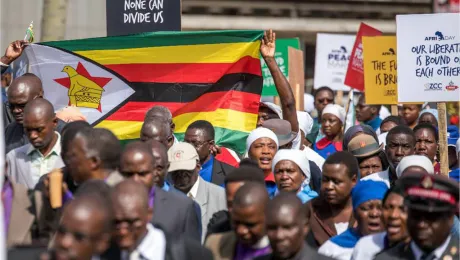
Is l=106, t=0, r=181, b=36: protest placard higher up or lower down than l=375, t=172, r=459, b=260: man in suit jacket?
higher up

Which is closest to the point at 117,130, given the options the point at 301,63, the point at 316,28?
the point at 301,63

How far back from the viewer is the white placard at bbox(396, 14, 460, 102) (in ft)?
36.4

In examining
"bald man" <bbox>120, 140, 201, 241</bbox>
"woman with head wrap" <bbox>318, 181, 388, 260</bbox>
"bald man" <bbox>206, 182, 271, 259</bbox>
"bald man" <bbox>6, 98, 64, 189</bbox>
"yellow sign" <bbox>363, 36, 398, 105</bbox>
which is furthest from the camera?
"yellow sign" <bbox>363, 36, 398, 105</bbox>

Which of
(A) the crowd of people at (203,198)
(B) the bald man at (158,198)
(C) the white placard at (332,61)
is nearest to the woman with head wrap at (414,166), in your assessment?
(A) the crowd of people at (203,198)

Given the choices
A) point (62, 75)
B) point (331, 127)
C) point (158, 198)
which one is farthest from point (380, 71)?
point (158, 198)

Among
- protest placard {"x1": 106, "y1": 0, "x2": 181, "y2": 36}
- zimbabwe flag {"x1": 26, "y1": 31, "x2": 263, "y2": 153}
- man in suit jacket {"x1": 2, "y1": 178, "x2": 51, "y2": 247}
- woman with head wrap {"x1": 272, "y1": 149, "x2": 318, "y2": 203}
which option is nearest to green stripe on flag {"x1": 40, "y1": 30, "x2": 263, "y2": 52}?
zimbabwe flag {"x1": 26, "y1": 31, "x2": 263, "y2": 153}

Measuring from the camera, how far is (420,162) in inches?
335

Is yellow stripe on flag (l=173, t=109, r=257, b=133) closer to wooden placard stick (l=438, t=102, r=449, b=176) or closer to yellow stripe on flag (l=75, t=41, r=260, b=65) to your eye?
yellow stripe on flag (l=75, t=41, r=260, b=65)

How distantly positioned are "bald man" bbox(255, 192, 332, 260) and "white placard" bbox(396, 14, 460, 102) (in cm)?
468

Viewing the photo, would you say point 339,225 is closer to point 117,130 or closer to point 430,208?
point 430,208

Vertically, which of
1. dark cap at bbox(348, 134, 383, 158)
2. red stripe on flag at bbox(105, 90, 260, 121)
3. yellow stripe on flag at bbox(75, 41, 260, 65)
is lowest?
dark cap at bbox(348, 134, 383, 158)

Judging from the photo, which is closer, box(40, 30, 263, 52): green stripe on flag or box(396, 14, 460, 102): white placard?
box(396, 14, 460, 102): white placard

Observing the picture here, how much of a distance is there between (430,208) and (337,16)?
831 inches

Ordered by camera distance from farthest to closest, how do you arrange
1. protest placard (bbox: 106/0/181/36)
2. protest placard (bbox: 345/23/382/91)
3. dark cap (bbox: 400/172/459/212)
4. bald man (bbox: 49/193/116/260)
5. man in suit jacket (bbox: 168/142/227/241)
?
protest placard (bbox: 345/23/382/91)
protest placard (bbox: 106/0/181/36)
man in suit jacket (bbox: 168/142/227/241)
dark cap (bbox: 400/172/459/212)
bald man (bbox: 49/193/116/260)
